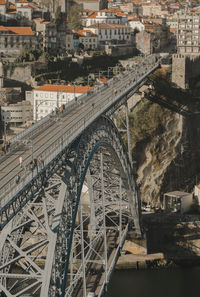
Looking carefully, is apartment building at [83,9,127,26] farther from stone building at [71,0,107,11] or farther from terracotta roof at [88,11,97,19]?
stone building at [71,0,107,11]

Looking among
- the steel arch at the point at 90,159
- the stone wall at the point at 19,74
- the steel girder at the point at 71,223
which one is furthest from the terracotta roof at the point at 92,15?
the steel arch at the point at 90,159

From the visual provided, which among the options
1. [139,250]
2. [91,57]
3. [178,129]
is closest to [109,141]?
[139,250]

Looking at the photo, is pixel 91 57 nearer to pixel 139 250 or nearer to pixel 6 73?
pixel 6 73

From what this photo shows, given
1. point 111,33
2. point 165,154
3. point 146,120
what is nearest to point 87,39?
point 111,33

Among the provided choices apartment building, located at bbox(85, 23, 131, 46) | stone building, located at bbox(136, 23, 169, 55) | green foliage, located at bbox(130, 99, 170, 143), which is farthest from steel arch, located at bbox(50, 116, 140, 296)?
stone building, located at bbox(136, 23, 169, 55)

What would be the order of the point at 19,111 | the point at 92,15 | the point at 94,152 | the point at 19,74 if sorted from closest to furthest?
the point at 94,152 < the point at 19,111 < the point at 19,74 < the point at 92,15

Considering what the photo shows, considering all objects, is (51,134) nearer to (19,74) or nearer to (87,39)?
(19,74)
